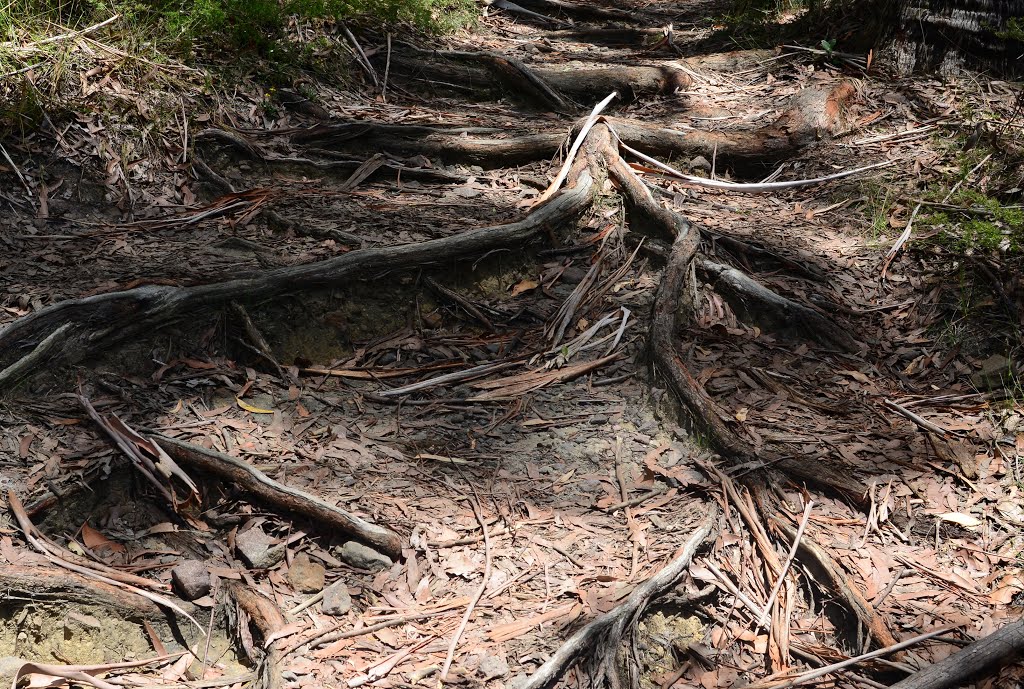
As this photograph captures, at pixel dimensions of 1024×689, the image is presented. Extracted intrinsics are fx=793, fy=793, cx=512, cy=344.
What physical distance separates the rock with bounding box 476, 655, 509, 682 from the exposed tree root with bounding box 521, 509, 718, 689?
0.41 feet

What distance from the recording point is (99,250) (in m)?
4.31

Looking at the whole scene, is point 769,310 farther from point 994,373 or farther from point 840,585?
point 840,585

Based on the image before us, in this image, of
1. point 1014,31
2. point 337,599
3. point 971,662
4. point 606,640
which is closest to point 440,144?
point 337,599

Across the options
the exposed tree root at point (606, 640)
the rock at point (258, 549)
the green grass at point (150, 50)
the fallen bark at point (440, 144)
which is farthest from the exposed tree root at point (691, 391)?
the green grass at point (150, 50)

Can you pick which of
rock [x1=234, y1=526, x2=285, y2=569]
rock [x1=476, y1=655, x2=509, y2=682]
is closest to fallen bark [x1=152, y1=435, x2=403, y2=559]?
rock [x1=234, y1=526, x2=285, y2=569]

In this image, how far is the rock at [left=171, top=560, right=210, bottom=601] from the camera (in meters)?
2.88

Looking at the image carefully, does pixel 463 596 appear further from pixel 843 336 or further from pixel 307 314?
pixel 843 336

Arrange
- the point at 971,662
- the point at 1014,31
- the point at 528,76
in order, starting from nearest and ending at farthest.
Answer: the point at 971,662 < the point at 1014,31 < the point at 528,76

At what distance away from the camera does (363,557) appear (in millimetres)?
3072

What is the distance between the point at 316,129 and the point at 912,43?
453 cm

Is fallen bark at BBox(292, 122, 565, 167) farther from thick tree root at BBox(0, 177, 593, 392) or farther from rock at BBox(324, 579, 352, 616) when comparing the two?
rock at BBox(324, 579, 352, 616)

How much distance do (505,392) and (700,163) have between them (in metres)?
2.83

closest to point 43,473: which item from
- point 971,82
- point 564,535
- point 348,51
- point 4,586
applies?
point 4,586

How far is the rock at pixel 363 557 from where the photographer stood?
121 inches
